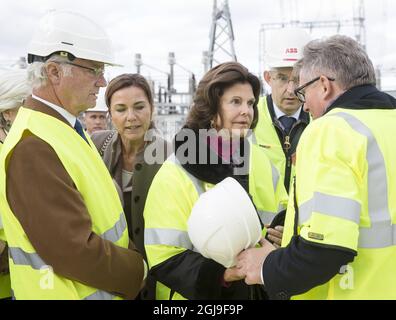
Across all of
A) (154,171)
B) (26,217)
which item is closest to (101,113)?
(154,171)

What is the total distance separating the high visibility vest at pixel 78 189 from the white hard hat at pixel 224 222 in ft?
1.32

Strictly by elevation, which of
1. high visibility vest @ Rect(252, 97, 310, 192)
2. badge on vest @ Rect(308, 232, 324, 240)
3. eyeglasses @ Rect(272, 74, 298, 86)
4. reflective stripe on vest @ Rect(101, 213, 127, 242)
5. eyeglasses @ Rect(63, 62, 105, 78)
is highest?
eyeglasses @ Rect(272, 74, 298, 86)

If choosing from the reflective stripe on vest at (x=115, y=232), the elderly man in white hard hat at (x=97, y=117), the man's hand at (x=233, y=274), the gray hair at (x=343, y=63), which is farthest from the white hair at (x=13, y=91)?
the elderly man in white hard hat at (x=97, y=117)

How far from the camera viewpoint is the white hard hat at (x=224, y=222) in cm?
176

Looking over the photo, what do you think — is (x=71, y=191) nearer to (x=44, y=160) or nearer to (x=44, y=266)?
(x=44, y=160)

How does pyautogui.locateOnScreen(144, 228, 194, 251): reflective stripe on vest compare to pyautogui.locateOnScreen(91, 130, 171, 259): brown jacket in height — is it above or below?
below

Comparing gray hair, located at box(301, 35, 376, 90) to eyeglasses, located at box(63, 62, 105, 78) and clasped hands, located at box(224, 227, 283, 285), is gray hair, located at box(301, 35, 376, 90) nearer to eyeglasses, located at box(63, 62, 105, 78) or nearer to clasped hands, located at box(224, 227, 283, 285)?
clasped hands, located at box(224, 227, 283, 285)

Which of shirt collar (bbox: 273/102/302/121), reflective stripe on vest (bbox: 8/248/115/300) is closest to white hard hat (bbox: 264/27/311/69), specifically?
shirt collar (bbox: 273/102/302/121)

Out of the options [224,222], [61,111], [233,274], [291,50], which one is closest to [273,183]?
[233,274]

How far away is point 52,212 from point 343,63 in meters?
1.24

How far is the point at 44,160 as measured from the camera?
1.68 m

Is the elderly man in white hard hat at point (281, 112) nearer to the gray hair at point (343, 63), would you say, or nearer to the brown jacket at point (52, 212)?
the gray hair at point (343, 63)

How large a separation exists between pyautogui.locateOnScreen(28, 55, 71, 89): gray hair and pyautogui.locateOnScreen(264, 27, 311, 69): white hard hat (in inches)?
84.0

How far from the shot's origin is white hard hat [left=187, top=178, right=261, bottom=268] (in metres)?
1.76
